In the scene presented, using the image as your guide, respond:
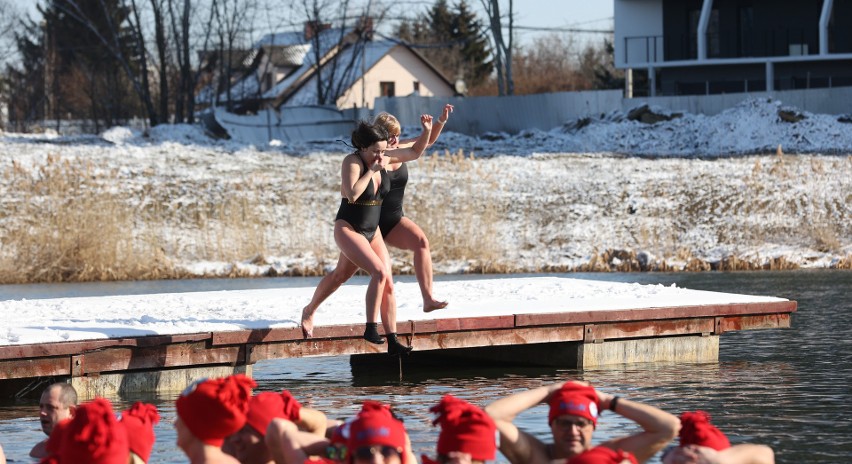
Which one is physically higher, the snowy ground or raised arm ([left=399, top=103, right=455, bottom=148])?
raised arm ([left=399, top=103, right=455, bottom=148])

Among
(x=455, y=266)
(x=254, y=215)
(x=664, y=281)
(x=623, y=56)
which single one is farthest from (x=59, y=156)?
(x=623, y=56)

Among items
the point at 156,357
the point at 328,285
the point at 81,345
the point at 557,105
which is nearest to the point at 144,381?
the point at 156,357

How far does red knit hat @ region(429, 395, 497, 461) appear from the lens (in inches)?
244

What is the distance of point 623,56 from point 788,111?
1336 cm

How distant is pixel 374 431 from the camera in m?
6.04

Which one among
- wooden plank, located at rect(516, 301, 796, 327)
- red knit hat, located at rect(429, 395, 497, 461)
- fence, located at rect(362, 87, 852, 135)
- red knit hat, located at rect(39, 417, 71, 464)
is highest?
fence, located at rect(362, 87, 852, 135)

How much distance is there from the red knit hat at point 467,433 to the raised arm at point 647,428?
41.1 inches

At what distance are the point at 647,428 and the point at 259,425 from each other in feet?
6.46

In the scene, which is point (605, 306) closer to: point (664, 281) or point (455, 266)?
point (664, 281)

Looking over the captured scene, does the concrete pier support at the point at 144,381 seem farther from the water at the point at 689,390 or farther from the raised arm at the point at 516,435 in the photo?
the raised arm at the point at 516,435

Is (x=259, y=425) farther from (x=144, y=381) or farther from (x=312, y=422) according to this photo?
(x=144, y=381)

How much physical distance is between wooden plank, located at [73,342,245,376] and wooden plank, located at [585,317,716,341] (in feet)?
11.8

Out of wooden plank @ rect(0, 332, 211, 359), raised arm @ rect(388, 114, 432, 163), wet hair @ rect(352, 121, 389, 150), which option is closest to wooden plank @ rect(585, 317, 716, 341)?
raised arm @ rect(388, 114, 432, 163)

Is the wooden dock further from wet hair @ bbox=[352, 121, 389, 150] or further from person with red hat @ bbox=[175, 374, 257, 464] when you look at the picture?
person with red hat @ bbox=[175, 374, 257, 464]
